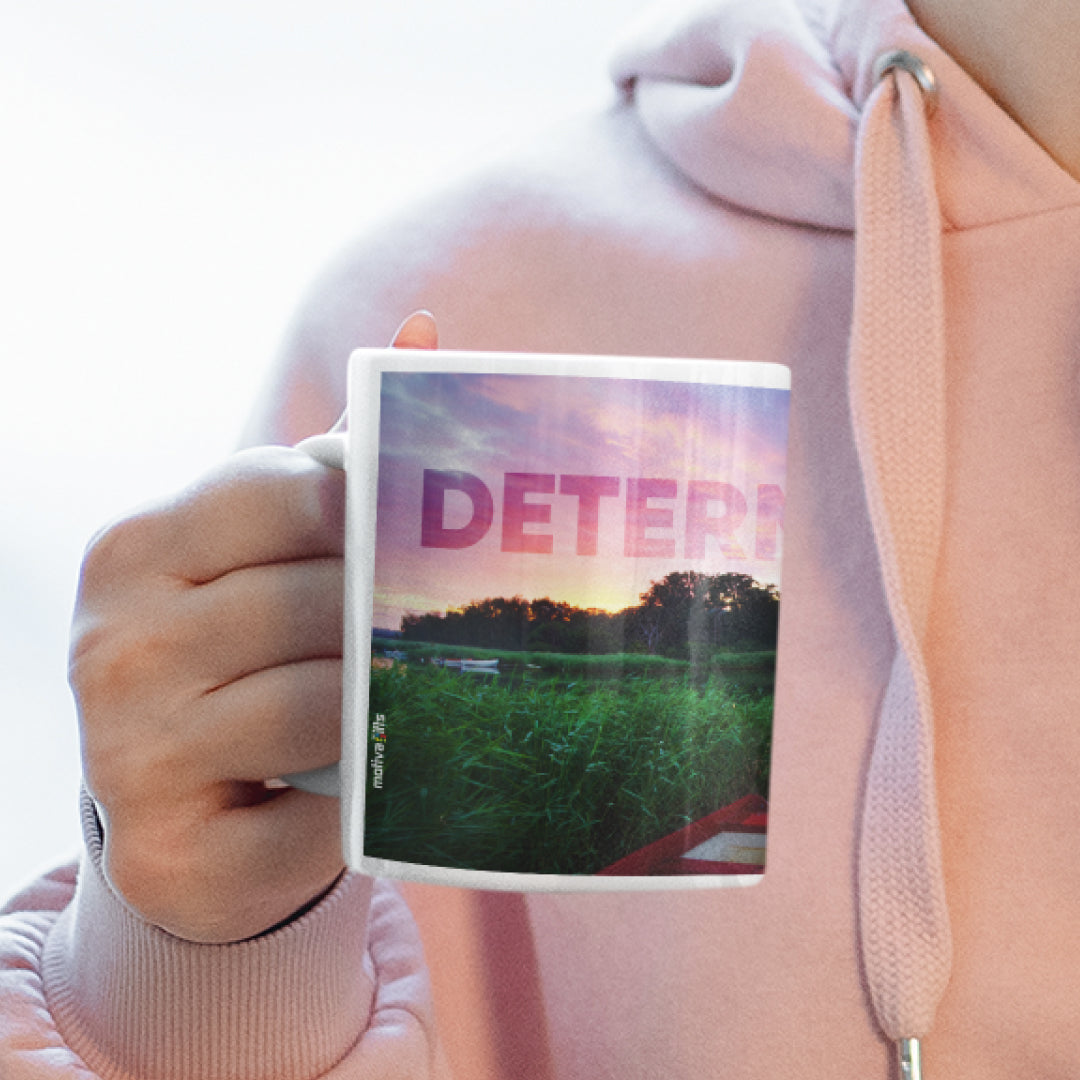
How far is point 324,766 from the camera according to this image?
563 mm

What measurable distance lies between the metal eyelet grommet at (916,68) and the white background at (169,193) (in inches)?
22.6

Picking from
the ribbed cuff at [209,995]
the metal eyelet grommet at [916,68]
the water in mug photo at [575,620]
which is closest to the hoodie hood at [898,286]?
the metal eyelet grommet at [916,68]

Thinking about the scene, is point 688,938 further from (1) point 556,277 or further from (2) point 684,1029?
(1) point 556,277

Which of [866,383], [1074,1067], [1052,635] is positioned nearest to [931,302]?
[866,383]

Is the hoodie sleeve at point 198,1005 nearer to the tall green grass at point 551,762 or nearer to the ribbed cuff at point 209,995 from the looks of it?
the ribbed cuff at point 209,995

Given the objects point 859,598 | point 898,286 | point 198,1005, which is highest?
point 898,286

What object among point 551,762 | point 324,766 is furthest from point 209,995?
point 551,762

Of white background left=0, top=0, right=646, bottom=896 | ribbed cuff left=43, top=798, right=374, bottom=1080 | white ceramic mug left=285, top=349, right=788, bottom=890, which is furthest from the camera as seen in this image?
white background left=0, top=0, right=646, bottom=896

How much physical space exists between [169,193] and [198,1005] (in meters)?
0.84

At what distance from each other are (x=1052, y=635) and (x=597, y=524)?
0.32 metres

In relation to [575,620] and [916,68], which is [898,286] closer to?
[916,68]

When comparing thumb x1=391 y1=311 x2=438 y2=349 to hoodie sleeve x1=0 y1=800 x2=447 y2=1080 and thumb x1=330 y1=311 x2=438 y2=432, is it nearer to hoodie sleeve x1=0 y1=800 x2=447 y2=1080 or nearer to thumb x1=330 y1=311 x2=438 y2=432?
thumb x1=330 y1=311 x2=438 y2=432

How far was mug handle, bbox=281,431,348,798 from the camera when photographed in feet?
1.79

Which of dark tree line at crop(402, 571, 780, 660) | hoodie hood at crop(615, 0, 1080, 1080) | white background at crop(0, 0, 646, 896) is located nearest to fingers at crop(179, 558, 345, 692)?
dark tree line at crop(402, 571, 780, 660)
